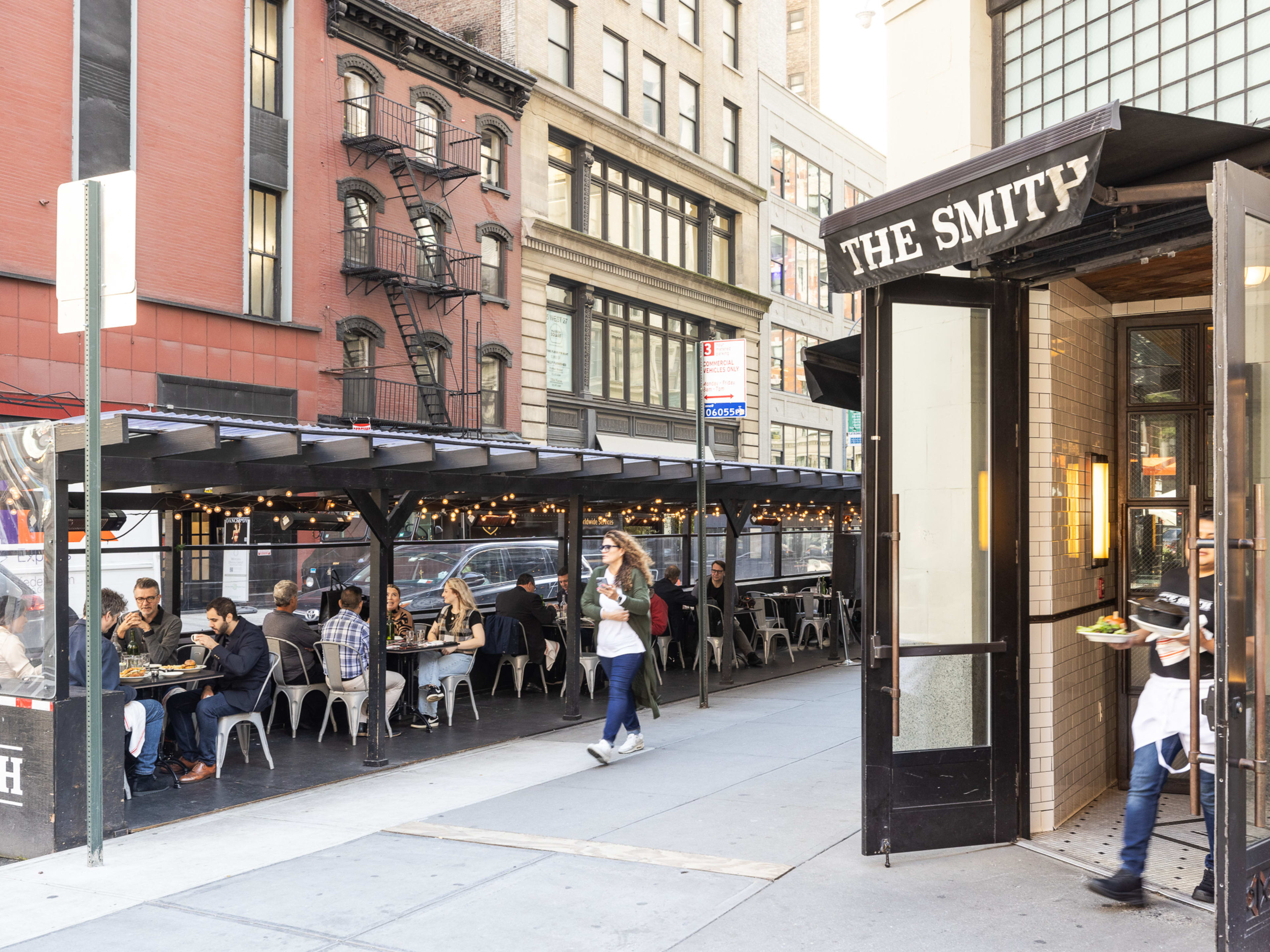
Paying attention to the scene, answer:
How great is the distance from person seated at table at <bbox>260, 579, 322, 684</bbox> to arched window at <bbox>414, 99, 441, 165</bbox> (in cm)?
1467

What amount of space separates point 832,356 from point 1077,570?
238 cm

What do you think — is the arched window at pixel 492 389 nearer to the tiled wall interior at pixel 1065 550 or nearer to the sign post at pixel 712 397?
the sign post at pixel 712 397

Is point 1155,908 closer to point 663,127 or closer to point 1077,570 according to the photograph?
point 1077,570

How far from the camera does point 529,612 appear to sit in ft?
46.2

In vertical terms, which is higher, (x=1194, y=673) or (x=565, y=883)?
(x=1194, y=673)

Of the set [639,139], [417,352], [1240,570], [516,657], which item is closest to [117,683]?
[516,657]

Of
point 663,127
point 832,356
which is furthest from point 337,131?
point 832,356

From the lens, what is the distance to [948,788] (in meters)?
6.42

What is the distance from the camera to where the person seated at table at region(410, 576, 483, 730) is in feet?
38.9

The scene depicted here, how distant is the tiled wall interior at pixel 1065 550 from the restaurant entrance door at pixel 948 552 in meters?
0.21

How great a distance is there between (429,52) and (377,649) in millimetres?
17711

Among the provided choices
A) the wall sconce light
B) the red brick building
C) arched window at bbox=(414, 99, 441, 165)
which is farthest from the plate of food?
arched window at bbox=(414, 99, 441, 165)

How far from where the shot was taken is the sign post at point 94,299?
660cm

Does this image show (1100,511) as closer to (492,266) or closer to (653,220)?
(492,266)
